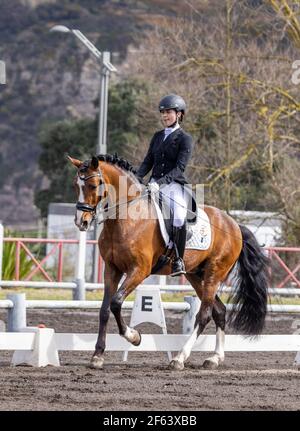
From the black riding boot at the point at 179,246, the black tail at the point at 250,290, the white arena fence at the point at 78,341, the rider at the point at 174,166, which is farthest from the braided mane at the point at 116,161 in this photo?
the black tail at the point at 250,290

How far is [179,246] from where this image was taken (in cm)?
1067

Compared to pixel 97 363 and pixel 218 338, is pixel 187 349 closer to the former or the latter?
pixel 218 338

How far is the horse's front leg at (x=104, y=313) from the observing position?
400 inches

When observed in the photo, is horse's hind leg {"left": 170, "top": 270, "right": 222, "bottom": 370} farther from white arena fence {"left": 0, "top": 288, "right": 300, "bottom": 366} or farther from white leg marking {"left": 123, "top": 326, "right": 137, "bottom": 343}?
white leg marking {"left": 123, "top": 326, "right": 137, "bottom": 343}

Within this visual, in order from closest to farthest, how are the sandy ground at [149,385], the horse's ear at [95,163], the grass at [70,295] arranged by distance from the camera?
the sandy ground at [149,385], the horse's ear at [95,163], the grass at [70,295]

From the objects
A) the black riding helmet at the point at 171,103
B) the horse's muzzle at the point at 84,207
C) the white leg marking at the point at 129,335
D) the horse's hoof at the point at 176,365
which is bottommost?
the horse's hoof at the point at 176,365

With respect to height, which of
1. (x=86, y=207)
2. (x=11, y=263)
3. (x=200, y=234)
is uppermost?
(x=86, y=207)

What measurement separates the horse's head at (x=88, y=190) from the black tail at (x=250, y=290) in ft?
7.58

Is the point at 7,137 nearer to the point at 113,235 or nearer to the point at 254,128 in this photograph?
the point at 254,128

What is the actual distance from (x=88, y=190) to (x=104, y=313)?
127 centimetres

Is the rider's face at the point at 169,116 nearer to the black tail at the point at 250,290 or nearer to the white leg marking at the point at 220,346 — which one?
the black tail at the point at 250,290

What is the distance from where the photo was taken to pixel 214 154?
2666cm

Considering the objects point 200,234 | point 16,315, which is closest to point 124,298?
point 200,234
